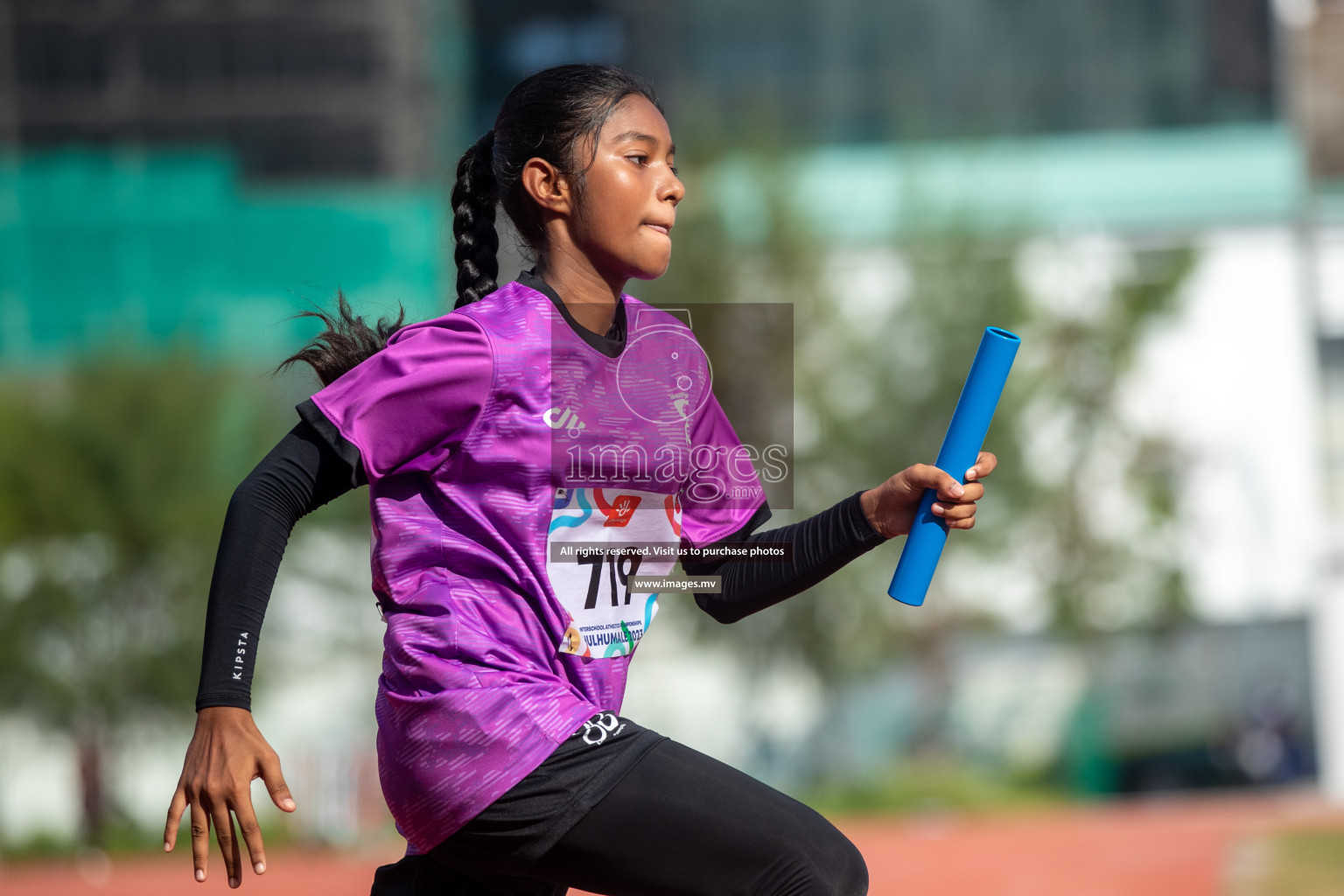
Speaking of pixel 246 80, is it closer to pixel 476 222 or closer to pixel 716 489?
pixel 476 222

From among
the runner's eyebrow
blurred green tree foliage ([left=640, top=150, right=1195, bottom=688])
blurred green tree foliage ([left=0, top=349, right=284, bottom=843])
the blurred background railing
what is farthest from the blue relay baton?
blurred green tree foliage ([left=0, top=349, right=284, bottom=843])

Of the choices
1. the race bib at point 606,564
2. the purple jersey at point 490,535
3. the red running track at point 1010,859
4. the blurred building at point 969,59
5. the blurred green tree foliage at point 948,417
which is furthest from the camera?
the blurred building at point 969,59

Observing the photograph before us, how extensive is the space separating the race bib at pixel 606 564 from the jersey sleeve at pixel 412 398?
19 centimetres

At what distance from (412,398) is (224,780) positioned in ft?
1.77

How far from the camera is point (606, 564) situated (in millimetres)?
1952

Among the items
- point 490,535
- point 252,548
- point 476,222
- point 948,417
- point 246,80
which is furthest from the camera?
point 246,80

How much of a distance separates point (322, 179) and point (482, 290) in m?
17.7

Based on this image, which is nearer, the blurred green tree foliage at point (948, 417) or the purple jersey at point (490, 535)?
the purple jersey at point (490, 535)

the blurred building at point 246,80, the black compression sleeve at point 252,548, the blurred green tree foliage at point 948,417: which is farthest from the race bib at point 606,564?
the blurred building at point 246,80

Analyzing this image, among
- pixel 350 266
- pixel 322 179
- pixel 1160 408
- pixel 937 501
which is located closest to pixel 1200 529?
pixel 1160 408

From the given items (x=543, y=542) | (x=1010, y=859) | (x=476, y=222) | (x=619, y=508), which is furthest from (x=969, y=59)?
(x=543, y=542)

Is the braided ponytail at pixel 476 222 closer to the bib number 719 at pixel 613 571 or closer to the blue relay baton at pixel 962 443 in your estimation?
the bib number 719 at pixel 613 571

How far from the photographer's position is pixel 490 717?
1728mm

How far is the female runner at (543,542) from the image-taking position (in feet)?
5.57
